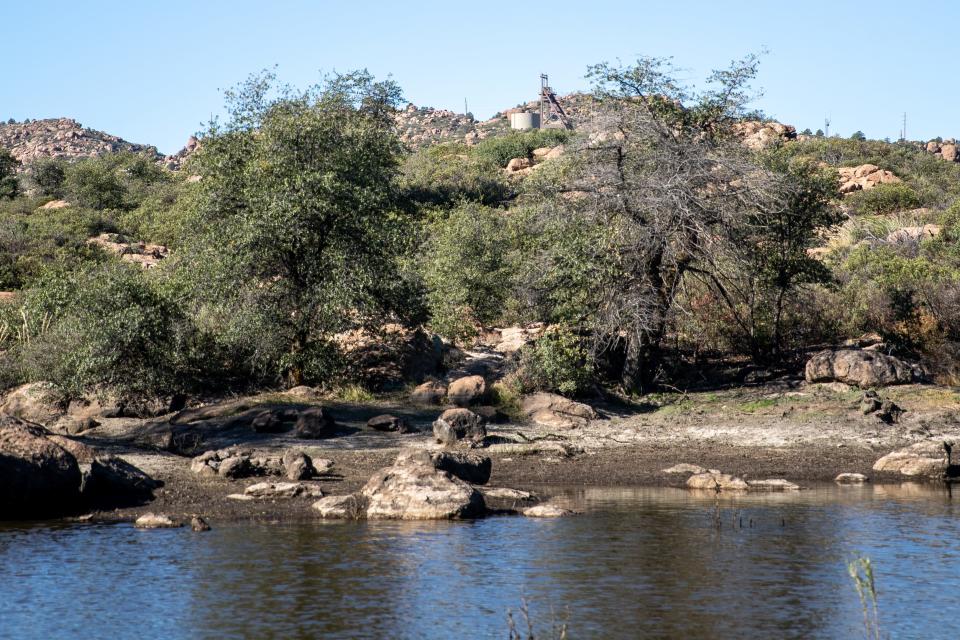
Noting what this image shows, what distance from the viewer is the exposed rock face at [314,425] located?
66.7ft

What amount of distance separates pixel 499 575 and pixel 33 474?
23.8 ft

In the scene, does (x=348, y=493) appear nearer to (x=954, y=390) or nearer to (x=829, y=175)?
(x=954, y=390)

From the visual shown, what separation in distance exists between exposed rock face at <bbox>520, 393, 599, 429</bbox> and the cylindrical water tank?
80880mm

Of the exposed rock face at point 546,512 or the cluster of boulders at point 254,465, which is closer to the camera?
the exposed rock face at point 546,512

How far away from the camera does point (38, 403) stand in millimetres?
23078

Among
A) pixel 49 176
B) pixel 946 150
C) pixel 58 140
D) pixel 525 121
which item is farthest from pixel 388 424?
pixel 58 140

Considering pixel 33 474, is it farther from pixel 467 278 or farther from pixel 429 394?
pixel 467 278

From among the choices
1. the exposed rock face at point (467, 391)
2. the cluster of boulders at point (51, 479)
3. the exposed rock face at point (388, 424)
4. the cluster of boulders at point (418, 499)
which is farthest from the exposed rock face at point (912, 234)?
the cluster of boulders at point (51, 479)

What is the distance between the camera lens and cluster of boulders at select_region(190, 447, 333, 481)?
681 inches

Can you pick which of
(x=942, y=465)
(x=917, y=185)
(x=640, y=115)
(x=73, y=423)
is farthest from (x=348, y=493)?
(x=917, y=185)

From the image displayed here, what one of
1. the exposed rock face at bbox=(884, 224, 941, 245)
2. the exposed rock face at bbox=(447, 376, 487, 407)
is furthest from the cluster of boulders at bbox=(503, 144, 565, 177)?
the exposed rock face at bbox=(447, 376, 487, 407)

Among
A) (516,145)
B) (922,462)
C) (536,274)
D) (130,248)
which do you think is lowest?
(922,462)

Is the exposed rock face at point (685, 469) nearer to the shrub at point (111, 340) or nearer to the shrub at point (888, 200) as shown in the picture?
the shrub at point (111, 340)

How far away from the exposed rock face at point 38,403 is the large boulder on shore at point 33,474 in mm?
7618
